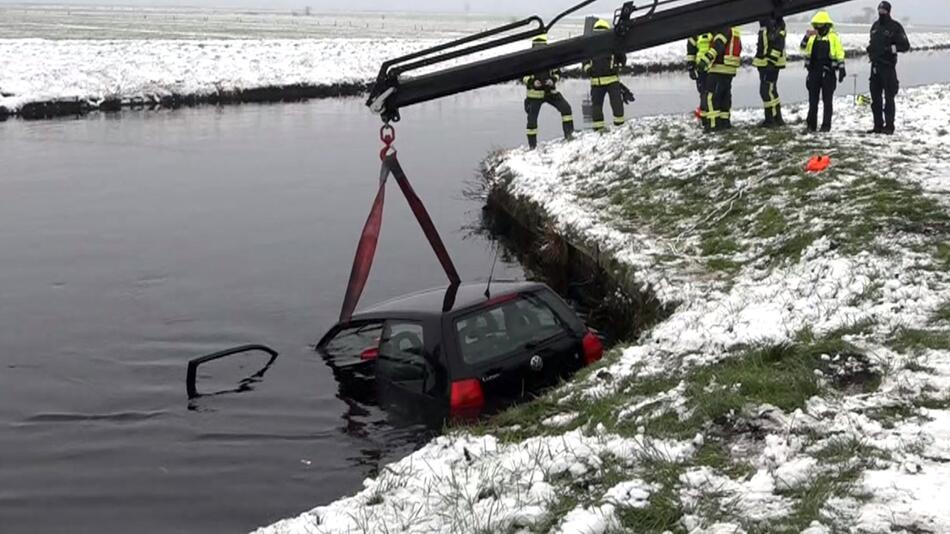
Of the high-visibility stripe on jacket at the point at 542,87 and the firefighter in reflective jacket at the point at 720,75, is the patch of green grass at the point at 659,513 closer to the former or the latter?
the firefighter in reflective jacket at the point at 720,75

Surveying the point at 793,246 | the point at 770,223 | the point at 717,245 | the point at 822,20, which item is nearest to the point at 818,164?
the point at 770,223

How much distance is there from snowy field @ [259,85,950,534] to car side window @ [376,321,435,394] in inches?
51.6

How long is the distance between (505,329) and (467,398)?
77 cm

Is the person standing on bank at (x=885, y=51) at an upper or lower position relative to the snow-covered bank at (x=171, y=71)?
lower

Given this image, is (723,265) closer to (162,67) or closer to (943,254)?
Result: (943,254)

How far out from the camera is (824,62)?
54.5 feet

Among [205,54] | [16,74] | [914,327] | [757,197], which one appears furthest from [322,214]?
[205,54]

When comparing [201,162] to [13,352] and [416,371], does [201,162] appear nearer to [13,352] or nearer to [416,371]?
[13,352]

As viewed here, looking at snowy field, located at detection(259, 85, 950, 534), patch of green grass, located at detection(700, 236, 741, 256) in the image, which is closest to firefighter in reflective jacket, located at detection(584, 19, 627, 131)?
snowy field, located at detection(259, 85, 950, 534)

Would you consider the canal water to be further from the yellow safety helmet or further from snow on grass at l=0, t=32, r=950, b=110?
snow on grass at l=0, t=32, r=950, b=110

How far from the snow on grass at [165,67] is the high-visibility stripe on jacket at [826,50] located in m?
Answer: 20.0

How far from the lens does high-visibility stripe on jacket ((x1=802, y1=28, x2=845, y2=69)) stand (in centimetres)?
1644

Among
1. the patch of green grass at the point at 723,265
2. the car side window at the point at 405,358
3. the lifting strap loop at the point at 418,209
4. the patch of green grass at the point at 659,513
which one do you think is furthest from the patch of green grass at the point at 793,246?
the patch of green grass at the point at 659,513

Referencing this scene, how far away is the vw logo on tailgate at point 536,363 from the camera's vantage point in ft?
28.4
